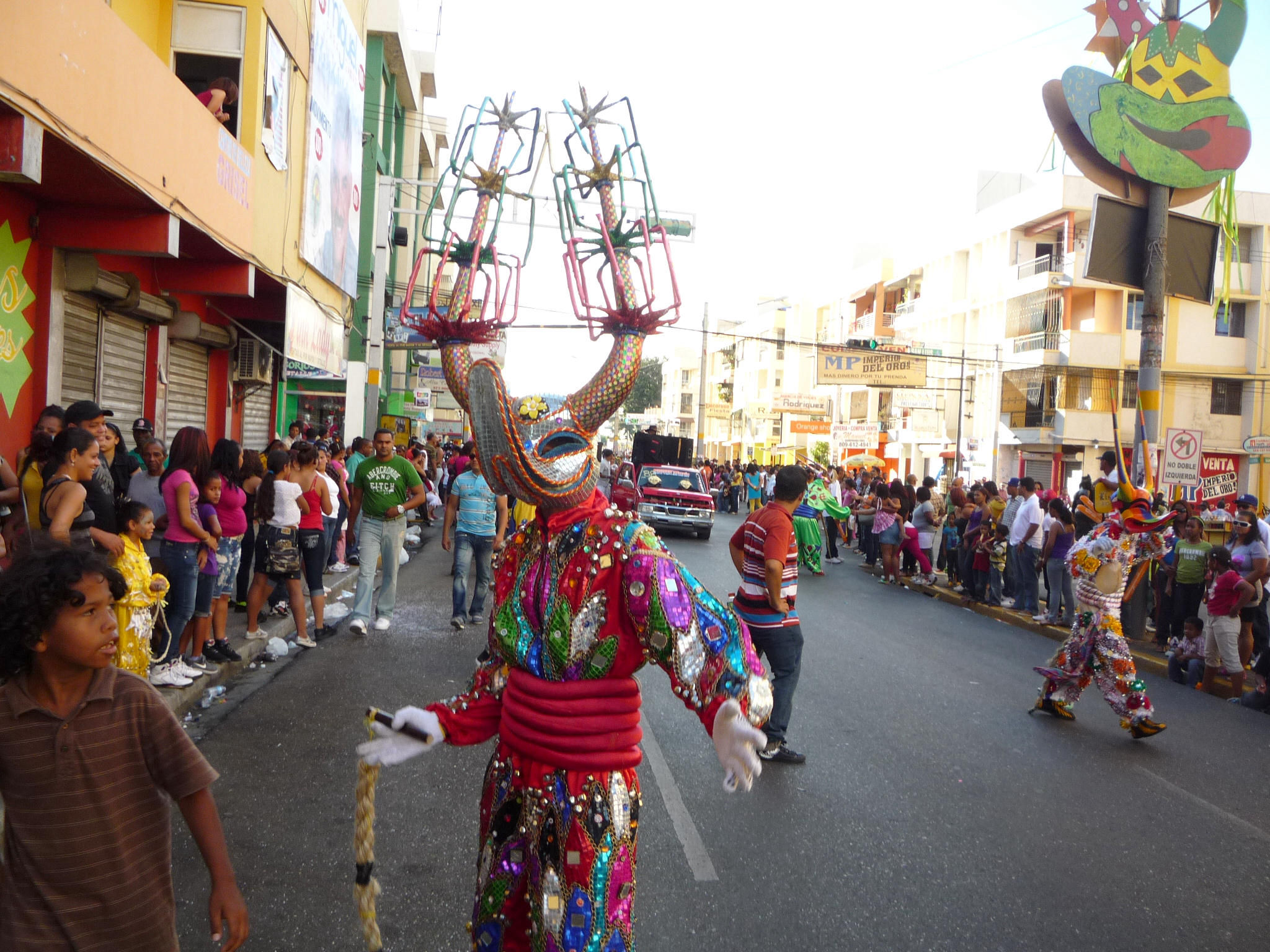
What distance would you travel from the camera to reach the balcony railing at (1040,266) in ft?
111

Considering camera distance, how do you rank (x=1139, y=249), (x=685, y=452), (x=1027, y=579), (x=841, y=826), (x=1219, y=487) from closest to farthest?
(x=841, y=826)
(x=1139, y=249)
(x=1027, y=579)
(x=1219, y=487)
(x=685, y=452)

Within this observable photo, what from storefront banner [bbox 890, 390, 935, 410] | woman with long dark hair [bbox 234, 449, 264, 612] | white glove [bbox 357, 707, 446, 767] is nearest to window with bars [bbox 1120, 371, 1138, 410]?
storefront banner [bbox 890, 390, 935, 410]

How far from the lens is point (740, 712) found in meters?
2.25

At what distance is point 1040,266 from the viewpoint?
34.6 m

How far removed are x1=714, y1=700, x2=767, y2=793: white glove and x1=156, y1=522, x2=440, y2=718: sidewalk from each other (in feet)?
13.7

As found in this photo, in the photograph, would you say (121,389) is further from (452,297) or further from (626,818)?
(626,818)

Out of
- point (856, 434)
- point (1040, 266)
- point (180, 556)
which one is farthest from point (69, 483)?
point (856, 434)

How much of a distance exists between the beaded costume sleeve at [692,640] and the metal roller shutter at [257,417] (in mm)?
14955

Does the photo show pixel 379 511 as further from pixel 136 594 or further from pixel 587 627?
pixel 587 627

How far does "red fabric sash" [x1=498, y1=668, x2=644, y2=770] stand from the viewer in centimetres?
241

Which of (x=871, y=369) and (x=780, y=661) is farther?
(x=871, y=369)

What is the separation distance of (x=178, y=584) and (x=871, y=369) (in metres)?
26.3

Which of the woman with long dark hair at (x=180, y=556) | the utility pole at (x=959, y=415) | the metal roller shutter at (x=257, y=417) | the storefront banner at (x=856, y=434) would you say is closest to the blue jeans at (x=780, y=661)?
the woman with long dark hair at (x=180, y=556)

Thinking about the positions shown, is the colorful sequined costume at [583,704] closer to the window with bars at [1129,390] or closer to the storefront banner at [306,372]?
the storefront banner at [306,372]
